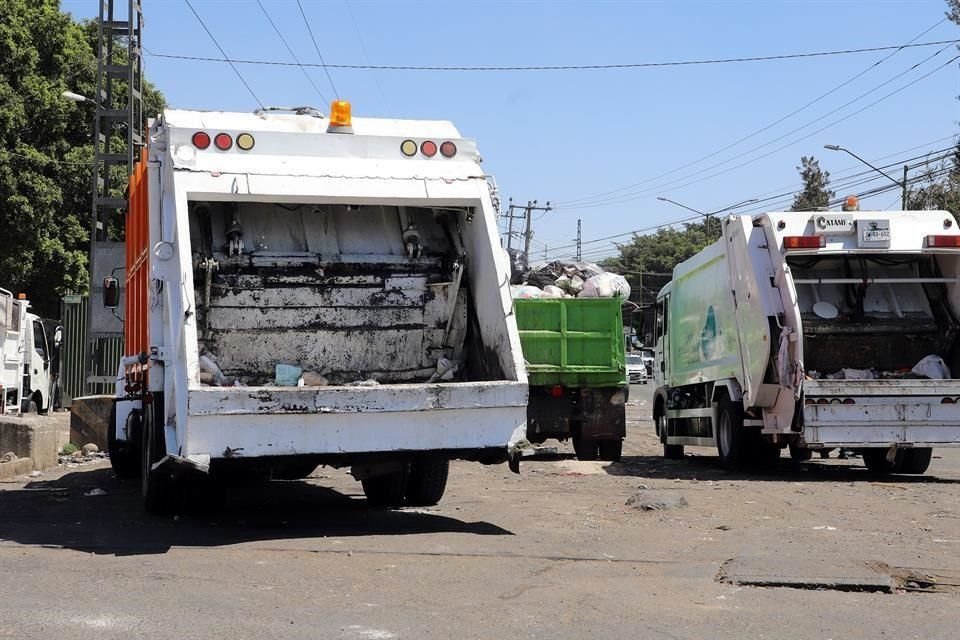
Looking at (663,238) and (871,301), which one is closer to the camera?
Result: (871,301)

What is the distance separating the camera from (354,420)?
764 centimetres

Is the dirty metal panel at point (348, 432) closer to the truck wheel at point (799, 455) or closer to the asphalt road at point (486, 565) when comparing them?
the asphalt road at point (486, 565)

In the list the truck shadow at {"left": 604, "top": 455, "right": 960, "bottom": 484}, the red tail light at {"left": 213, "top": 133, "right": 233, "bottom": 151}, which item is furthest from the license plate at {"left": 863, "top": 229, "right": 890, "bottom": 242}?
the red tail light at {"left": 213, "top": 133, "right": 233, "bottom": 151}

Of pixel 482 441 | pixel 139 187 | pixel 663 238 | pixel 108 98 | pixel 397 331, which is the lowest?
pixel 482 441

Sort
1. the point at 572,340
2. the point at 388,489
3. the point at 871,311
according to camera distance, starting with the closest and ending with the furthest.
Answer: the point at 388,489
the point at 871,311
the point at 572,340

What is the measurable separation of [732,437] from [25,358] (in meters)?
14.9

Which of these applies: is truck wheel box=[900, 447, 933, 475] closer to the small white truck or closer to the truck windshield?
the truck windshield

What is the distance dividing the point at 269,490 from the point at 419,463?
2.48 metres

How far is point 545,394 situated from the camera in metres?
14.2

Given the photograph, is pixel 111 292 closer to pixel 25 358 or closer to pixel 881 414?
pixel 881 414

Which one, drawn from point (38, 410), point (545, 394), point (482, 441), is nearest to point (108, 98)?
point (38, 410)

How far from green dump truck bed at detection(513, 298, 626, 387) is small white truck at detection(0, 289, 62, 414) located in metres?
10.4

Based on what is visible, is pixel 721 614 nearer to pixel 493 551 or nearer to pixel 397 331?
pixel 493 551

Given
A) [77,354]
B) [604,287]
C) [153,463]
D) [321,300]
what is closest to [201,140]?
[321,300]
